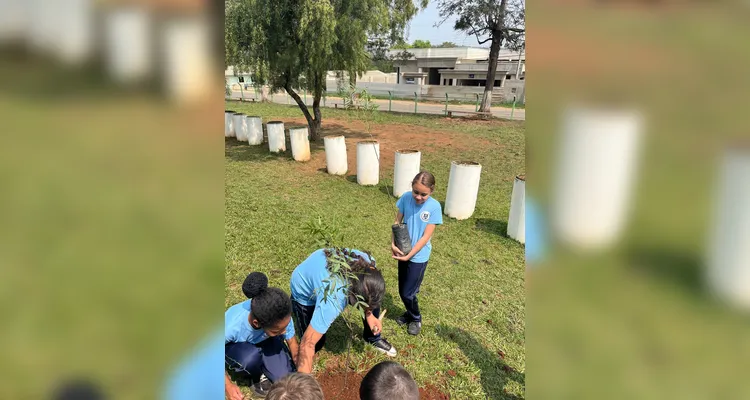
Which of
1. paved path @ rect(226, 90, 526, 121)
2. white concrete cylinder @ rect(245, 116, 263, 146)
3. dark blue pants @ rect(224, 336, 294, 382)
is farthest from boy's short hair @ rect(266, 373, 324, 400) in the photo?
paved path @ rect(226, 90, 526, 121)

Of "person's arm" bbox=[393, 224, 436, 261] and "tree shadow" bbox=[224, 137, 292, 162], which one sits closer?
"person's arm" bbox=[393, 224, 436, 261]

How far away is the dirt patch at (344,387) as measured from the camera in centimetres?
312

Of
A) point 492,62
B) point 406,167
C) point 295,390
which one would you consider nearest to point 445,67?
point 492,62

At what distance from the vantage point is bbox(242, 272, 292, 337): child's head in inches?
99.0

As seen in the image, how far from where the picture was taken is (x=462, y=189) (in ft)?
21.8

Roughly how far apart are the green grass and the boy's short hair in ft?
4.24

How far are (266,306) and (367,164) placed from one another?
6.10 meters
